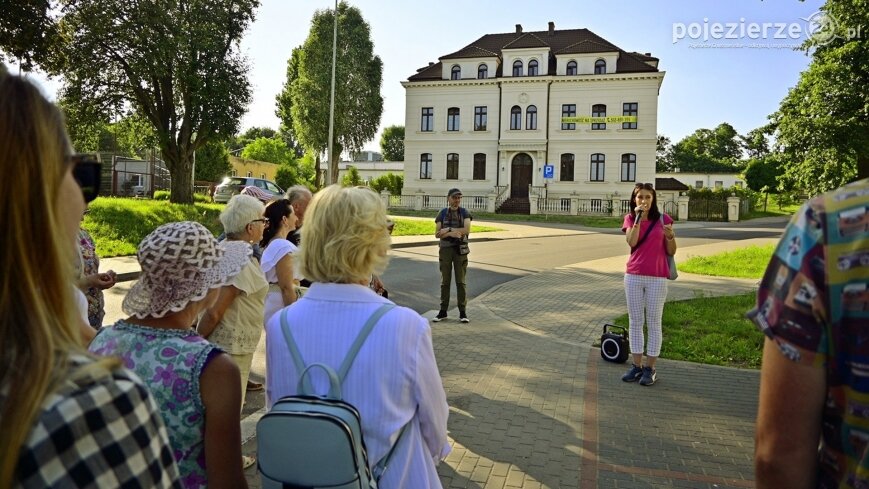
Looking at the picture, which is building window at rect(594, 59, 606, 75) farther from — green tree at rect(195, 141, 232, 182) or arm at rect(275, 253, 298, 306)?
arm at rect(275, 253, 298, 306)

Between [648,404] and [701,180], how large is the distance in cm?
9036

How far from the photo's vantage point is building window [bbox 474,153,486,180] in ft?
Result: 158

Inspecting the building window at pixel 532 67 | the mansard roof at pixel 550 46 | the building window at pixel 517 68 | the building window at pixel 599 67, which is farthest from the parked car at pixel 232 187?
the building window at pixel 599 67

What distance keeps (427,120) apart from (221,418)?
48522 millimetres

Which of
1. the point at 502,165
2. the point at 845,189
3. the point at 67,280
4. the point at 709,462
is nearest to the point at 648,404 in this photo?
the point at 709,462

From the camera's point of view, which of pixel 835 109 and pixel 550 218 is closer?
pixel 835 109

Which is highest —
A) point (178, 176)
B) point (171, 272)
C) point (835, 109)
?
point (835, 109)

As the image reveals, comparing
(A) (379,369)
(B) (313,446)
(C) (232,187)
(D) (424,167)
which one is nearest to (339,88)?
(D) (424,167)

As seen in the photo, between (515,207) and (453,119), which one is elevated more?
(453,119)

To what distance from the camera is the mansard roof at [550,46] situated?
1773 inches

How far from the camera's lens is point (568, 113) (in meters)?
46.1

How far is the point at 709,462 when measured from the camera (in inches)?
178

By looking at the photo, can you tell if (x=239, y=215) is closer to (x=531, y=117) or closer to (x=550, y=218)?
(x=550, y=218)

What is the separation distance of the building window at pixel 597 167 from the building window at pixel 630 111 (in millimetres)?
2740
